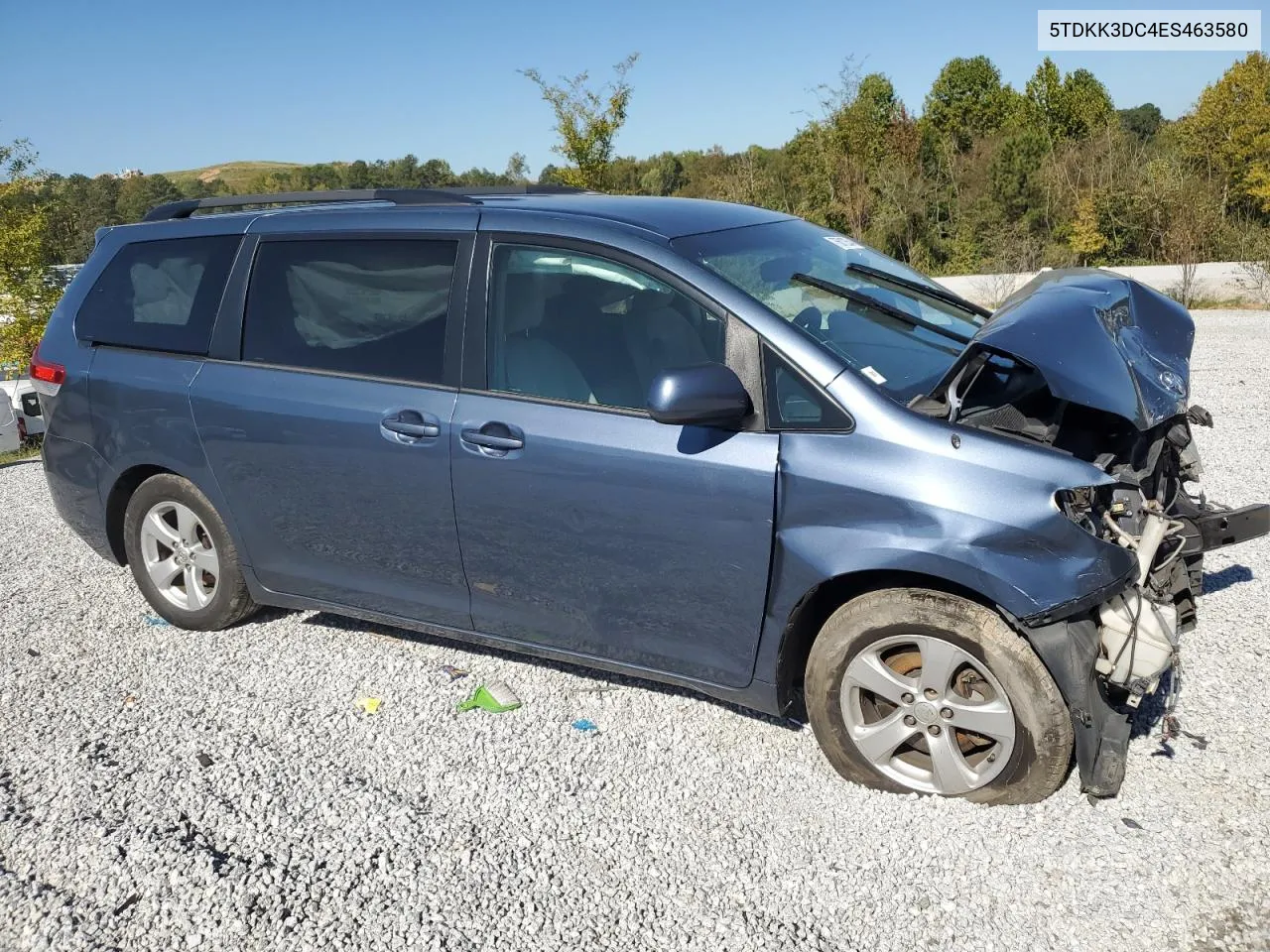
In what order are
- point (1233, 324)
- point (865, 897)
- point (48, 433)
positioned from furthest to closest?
point (1233, 324) → point (48, 433) → point (865, 897)

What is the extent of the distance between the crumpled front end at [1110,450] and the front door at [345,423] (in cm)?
189

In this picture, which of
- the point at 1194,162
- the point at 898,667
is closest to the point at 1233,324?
the point at 898,667

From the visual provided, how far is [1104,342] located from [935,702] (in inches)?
51.2

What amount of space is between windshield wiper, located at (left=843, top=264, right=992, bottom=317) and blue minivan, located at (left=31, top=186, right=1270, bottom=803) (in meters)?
0.03

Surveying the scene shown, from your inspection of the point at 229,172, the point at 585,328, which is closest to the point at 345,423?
the point at 585,328

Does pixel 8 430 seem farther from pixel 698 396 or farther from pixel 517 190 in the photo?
pixel 698 396

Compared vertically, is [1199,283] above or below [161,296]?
above

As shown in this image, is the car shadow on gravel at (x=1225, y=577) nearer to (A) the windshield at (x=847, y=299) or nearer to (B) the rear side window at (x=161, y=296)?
(A) the windshield at (x=847, y=299)

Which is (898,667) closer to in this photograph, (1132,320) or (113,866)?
(1132,320)

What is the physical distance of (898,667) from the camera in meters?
3.29

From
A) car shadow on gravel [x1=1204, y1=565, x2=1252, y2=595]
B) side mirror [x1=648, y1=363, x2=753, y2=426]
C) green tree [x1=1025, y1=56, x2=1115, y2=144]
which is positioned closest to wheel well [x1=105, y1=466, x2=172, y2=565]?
side mirror [x1=648, y1=363, x2=753, y2=426]

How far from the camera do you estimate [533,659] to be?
14.9ft

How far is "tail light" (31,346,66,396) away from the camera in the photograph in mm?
5023

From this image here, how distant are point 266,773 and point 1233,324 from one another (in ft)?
51.2
